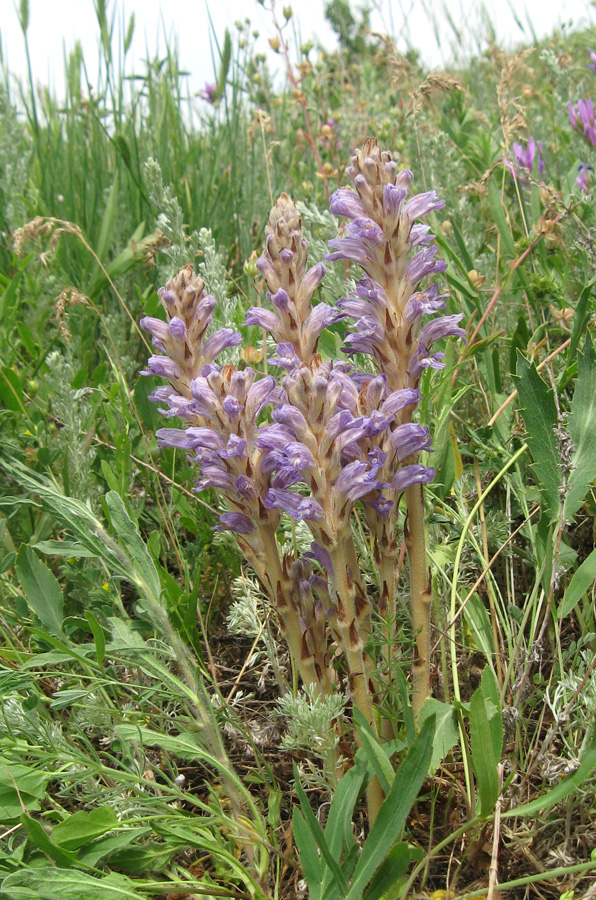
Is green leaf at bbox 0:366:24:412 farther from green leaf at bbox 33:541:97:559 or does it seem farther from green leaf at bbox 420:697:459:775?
green leaf at bbox 420:697:459:775

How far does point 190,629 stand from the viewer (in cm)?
177

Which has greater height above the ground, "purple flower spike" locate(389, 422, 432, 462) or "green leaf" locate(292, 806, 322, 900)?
"purple flower spike" locate(389, 422, 432, 462)

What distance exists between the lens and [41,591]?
176 cm

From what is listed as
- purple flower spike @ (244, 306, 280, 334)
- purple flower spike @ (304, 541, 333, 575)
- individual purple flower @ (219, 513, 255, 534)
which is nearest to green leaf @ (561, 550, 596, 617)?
purple flower spike @ (304, 541, 333, 575)

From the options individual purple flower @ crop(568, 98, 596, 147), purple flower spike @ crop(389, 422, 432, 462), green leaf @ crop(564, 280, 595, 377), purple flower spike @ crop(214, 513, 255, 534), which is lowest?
purple flower spike @ crop(214, 513, 255, 534)

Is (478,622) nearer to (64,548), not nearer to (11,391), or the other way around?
(64,548)

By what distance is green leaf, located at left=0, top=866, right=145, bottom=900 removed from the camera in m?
1.30

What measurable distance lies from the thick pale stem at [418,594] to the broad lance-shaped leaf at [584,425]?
16.4 inches

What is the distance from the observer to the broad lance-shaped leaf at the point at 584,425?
5.73 feet

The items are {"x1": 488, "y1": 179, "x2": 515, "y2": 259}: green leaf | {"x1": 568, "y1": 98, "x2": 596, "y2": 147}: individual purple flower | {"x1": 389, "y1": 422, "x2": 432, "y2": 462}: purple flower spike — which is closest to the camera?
{"x1": 389, "y1": 422, "x2": 432, "y2": 462}: purple flower spike

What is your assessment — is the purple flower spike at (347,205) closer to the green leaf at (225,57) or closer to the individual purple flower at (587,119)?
the individual purple flower at (587,119)

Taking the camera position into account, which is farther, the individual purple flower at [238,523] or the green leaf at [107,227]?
the green leaf at [107,227]

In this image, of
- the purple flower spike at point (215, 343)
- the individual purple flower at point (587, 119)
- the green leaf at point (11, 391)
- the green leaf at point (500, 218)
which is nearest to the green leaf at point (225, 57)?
the individual purple flower at point (587, 119)

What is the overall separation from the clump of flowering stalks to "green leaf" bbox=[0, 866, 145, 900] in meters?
0.48
